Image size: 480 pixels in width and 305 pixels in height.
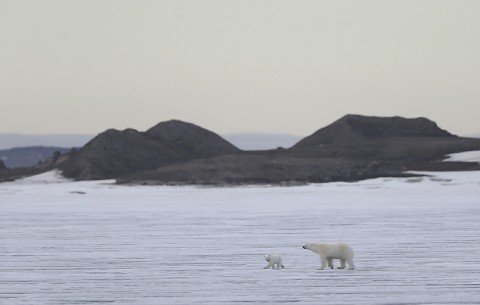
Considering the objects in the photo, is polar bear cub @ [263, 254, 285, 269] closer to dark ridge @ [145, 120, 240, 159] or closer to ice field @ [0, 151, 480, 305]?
ice field @ [0, 151, 480, 305]

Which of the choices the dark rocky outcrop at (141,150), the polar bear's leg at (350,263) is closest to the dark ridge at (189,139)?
the dark rocky outcrop at (141,150)

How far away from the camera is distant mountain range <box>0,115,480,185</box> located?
48.1 meters

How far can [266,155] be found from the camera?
177ft

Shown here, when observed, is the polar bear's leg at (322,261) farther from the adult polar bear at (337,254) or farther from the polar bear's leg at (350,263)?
the polar bear's leg at (350,263)

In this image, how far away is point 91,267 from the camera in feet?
43.0

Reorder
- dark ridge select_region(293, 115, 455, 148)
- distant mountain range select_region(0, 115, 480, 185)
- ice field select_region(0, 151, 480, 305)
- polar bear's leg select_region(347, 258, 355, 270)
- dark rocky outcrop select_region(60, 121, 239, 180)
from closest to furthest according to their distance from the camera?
1. ice field select_region(0, 151, 480, 305)
2. polar bear's leg select_region(347, 258, 355, 270)
3. distant mountain range select_region(0, 115, 480, 185)
4. dark rocky outcrop select_region(60, 121, 239, 180)
5. dark ridge select_region(293, 115, 455, 148)

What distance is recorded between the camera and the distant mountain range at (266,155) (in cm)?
4812

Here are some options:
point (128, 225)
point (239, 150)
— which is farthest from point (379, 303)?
point (239, 150)

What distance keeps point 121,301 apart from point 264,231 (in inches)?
376

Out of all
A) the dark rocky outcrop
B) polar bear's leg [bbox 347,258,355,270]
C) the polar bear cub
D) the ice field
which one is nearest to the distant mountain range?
the dark rocky outcrop

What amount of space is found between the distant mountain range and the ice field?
1491cm

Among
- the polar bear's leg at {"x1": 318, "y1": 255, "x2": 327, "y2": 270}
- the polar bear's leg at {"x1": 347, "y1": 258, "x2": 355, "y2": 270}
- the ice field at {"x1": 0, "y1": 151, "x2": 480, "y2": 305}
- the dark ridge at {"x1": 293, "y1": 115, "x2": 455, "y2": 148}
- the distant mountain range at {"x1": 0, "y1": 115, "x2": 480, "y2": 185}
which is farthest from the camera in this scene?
the dark ridge at {"x1": 293, "y1": 115, "x2": 455, "y2": 148}

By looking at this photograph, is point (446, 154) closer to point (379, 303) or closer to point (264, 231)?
point (264, 231)

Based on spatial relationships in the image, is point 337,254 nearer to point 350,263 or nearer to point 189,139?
point 350,263
